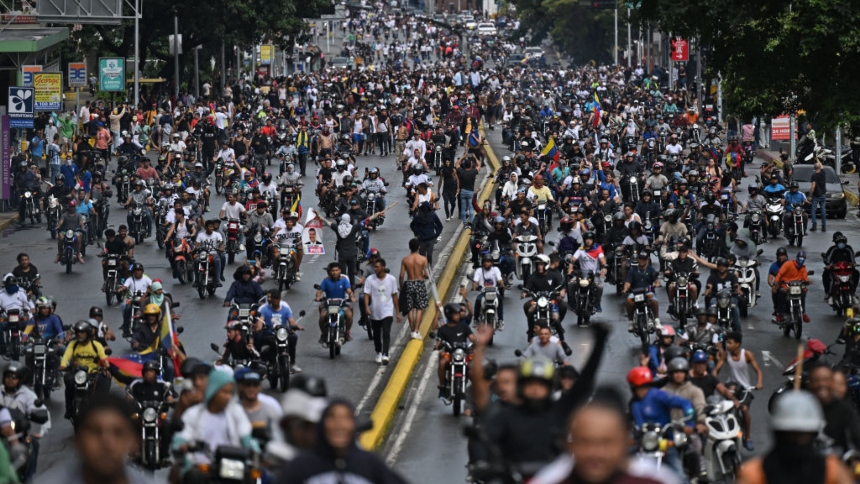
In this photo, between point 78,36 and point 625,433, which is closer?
point 625,433

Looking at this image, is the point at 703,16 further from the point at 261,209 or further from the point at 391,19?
the point at 391,19

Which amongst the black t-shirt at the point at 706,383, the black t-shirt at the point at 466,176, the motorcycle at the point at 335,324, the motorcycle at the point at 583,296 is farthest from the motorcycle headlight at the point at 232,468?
the black t-shirt at the point at 466,176

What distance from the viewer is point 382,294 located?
23.0 m

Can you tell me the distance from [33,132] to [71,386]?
28092 mm

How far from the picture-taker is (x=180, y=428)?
1214 cm

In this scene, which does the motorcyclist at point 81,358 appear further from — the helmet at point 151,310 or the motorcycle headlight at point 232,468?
the motorcycle headlight at point 232,468

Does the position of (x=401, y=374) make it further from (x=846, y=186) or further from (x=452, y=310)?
(x=846, y=186)

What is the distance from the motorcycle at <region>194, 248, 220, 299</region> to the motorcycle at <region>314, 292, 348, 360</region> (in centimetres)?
579

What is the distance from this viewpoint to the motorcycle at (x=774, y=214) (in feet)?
119

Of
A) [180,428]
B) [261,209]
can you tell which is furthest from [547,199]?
[180,428]

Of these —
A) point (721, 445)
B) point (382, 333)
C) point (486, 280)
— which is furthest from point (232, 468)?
point (486, 280)

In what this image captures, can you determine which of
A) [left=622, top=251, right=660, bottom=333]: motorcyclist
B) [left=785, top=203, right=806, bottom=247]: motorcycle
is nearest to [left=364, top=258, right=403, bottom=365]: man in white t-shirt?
[left=622, top=251, right=660, bottom=333]: motorcyclist

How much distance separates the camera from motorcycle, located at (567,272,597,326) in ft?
86.7

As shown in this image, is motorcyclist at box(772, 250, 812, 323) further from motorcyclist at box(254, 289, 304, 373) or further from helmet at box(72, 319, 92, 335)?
helmet at box(72, 319, 92, 335)
